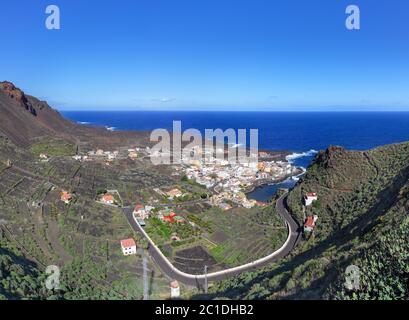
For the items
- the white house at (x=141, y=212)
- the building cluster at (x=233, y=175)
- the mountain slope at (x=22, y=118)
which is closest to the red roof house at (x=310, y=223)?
the building cluster at (x=233, y=175)

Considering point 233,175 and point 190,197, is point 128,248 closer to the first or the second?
point 190,197

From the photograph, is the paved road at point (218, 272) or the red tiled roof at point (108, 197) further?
the red tiled roof at point (108, 197)

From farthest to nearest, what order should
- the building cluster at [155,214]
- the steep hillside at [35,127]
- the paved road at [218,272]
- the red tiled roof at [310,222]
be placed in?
the steep hillside at [35,127] → the building cluster at [155,214] → the red tiled roof at [310,222] → the paved road at [218,272]

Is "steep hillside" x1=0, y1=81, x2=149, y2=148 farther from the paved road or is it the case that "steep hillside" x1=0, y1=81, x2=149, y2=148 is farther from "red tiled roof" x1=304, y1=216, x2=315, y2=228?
"red tiled roof" x1=304, y1=216, x2=315, y2=228

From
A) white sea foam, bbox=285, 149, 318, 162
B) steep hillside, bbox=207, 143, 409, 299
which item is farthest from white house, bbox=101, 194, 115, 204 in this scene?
white sea foam, bbox=285, 149, 318, 162

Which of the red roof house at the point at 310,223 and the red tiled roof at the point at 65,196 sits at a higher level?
the red tiled roof at the point at 65,196

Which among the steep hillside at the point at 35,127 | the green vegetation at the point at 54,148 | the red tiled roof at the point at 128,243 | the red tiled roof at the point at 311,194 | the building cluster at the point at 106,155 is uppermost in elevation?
the steep hillside at the point at 35,127

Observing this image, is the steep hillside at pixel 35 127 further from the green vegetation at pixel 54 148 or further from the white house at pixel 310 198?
the white house at pixel 310 198

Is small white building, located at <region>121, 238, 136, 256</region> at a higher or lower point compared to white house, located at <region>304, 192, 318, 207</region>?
lower
